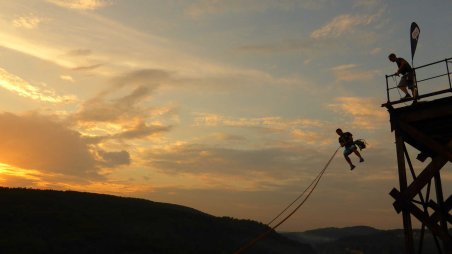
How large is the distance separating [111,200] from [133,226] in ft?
50.7

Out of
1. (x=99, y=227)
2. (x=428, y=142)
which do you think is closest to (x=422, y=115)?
(x=428, y=142)

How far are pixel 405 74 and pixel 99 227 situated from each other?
71636 millimetres

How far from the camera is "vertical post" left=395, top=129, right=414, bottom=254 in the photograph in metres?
12.0

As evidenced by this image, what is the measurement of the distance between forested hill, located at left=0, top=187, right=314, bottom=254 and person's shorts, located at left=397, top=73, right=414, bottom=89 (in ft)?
182

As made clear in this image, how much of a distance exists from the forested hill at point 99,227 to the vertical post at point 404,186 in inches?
2170

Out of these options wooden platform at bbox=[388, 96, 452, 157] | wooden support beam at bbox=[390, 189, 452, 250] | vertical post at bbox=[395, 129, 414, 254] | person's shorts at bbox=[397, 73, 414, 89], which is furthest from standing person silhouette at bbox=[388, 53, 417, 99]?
wooden support beam at bbox=[390, 189, 452, 250]

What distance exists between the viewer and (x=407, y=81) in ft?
45.2

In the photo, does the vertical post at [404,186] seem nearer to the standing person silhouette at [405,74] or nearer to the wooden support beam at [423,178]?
the wooden support beam at [423,178]

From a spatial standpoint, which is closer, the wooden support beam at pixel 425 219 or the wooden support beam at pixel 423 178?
the wooden support beam at pixel 425 219

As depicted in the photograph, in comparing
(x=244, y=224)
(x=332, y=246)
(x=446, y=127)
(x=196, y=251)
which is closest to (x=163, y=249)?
(x=196, y=251)

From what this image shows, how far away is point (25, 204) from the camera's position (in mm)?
73062

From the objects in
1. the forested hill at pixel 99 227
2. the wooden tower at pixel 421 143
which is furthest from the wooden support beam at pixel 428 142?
the forested hill at pixel 99 227

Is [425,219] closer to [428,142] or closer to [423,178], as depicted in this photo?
[423,178]

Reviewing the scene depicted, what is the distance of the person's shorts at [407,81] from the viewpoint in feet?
44.8
